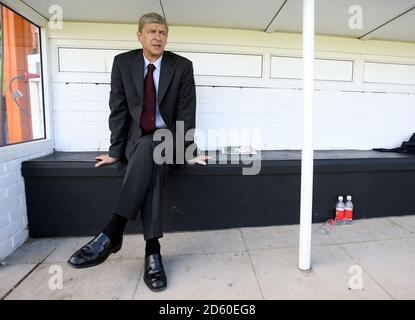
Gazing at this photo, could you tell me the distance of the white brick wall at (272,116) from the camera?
9.18ft

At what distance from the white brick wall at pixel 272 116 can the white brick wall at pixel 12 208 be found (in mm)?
670

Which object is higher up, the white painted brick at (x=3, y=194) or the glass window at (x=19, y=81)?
the glass window at (x=19, y=81)

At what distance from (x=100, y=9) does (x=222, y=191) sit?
6.33ft

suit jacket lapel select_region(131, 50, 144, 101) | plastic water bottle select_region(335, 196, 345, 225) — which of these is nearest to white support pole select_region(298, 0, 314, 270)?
plastic water bottle select_region(335, 196, 345, 225)

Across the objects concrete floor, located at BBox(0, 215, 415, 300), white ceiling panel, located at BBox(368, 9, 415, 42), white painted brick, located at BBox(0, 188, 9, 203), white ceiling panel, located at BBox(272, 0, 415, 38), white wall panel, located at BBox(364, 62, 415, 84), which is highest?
white ceiling panel, located at BBox(272, 0, 415, 38)

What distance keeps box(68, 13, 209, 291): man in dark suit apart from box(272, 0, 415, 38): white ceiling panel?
3.71ft

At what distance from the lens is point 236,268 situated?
75.2 inches

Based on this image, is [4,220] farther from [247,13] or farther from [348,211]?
[348,211]

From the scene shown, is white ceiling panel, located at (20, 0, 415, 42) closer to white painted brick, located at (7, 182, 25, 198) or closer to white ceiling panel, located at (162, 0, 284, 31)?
white ceiling panel, located at (162, 0, 284, 31)

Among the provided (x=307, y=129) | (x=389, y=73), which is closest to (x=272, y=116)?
(x=307, y=129)

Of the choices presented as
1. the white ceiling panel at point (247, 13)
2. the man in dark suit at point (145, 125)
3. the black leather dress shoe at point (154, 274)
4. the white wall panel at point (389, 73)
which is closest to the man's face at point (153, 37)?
the man in dark suit at point (145, 125)

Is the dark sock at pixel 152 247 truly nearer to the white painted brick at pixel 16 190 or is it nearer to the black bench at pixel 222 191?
the black bench at pixel 222 191

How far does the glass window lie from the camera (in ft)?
7.25
